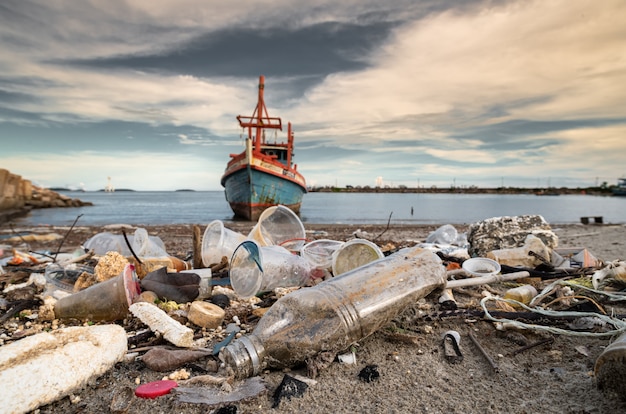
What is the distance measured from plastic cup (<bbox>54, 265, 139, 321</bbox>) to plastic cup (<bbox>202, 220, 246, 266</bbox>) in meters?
1.80

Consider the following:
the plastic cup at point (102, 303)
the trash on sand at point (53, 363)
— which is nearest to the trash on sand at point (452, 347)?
the trash on sand at point (53, 363)

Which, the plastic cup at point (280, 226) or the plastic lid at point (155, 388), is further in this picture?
the plastic cup at point (280, 226)

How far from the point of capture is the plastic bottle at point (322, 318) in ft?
6.37

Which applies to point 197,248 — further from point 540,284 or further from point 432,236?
point 432,236

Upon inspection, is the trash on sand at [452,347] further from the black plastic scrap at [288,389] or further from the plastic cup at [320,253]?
the plastic cup at [320,253]

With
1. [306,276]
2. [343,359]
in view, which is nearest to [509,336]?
[343,359]

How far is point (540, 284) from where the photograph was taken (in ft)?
11.5

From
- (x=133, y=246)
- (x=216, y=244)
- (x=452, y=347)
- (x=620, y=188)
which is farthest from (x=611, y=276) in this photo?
(x=620, y=188)

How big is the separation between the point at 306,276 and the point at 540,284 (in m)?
2.11

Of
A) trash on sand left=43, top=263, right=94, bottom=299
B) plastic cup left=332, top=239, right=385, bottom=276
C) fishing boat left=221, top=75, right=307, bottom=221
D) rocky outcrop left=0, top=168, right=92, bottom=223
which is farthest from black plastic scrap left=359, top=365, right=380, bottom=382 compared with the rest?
rocky outcrop left=0, top=168, right=92, bottom=223

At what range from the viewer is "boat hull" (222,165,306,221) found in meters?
18.2

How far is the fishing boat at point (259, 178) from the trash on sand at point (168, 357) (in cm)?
1552

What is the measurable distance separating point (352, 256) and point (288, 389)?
1.61 metres

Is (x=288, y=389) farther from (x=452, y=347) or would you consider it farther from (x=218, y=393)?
(x=452, y=347)
